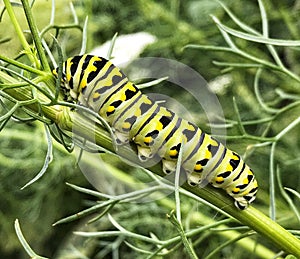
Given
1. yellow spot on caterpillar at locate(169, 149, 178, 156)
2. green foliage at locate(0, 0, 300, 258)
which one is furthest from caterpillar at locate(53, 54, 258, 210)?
green foliage at locate(0, 0, 300, 258)

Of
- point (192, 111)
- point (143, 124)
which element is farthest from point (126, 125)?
point (192, 111)

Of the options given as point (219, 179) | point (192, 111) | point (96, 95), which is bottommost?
point (192, 111)

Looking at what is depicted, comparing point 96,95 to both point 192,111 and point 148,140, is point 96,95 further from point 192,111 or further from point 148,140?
point 192,111

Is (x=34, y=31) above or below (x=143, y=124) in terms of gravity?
above

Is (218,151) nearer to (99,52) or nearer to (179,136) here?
(179,136)

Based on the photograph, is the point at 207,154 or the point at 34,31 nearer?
the point at 34,31

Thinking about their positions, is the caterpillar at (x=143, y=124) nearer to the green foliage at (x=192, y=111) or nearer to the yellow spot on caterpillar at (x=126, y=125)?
the yellow spot on caterpillar at (x=126, y=125)

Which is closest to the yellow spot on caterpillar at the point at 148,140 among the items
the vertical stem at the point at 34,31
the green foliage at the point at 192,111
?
the vertical stem at the point at 34,31

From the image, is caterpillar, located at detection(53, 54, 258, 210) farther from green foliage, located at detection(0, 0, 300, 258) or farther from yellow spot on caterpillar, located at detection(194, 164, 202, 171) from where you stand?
green foliage, located at detection(0, 0, 300, 258)
